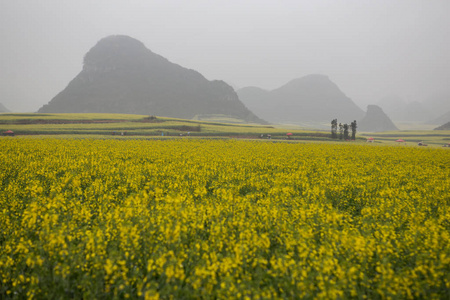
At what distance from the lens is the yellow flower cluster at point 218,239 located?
415 cm

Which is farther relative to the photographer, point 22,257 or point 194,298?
point 22,257

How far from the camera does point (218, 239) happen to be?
204 inches

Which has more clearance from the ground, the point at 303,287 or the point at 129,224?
the point at 129,224

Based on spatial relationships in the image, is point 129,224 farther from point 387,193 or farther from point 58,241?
point 387,193

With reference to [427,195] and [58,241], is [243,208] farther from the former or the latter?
[427,195]

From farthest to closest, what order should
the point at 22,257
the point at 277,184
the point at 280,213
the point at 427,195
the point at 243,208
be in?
the point at 277,184 < the point at 427,195 < the point at 243,208 < the point at 280,213 < the point at 22,257

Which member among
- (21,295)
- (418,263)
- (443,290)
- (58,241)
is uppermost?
(58,241)

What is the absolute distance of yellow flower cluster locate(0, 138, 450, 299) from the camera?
4152 mm

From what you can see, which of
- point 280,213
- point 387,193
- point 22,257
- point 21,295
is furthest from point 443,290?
point 22,257

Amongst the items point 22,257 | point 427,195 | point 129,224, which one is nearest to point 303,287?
point 129,224

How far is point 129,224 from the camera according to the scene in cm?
534

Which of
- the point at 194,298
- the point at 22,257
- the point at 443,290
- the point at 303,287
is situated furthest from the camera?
the point at 22,257

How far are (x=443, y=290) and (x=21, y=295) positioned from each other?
845 centimetres

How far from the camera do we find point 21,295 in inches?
184
